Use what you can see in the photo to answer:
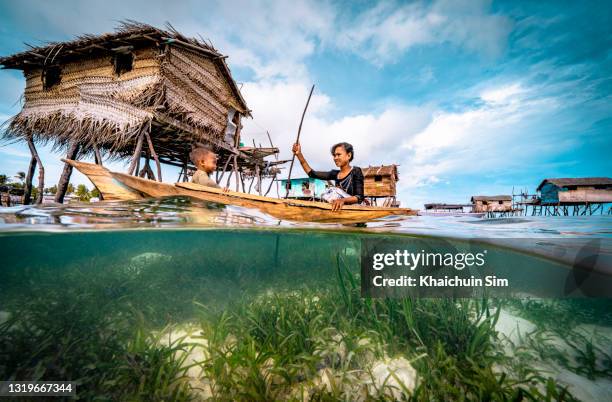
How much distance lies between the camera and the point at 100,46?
10734 mm

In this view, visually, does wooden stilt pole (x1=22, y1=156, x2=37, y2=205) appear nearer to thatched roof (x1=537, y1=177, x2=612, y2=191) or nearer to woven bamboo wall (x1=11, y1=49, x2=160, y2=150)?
woven bamboo wall (x1=11, y1=49, x2=160, y2=150)

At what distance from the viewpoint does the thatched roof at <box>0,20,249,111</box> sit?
33.3 feet

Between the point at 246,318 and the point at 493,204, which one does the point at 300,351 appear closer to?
the point at 246,318

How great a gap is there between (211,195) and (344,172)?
10.9 feet

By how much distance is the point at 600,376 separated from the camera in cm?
377

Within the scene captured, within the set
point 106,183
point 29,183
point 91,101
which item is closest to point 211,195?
point 106,183

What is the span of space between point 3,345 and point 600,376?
9.07 metres

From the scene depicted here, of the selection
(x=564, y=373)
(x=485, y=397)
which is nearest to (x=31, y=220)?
(x=485, y=397)

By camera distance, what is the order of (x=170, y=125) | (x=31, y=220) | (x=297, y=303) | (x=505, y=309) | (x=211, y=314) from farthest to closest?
1. (x=170, y=125)
2. (x=505, y=309)
3. (x=31, y=220)
4. (x=297, y=303)
5. (x=211, y=314)

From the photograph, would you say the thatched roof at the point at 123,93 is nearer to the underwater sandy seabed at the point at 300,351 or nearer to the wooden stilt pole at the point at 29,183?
the wooden stilt pole at the point at 29,183

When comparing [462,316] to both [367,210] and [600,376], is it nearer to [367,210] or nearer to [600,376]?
[600,376]

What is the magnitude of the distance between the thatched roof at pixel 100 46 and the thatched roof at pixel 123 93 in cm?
4

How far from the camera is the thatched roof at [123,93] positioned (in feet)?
31.2

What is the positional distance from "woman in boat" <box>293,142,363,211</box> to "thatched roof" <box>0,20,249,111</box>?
8.88 meters
